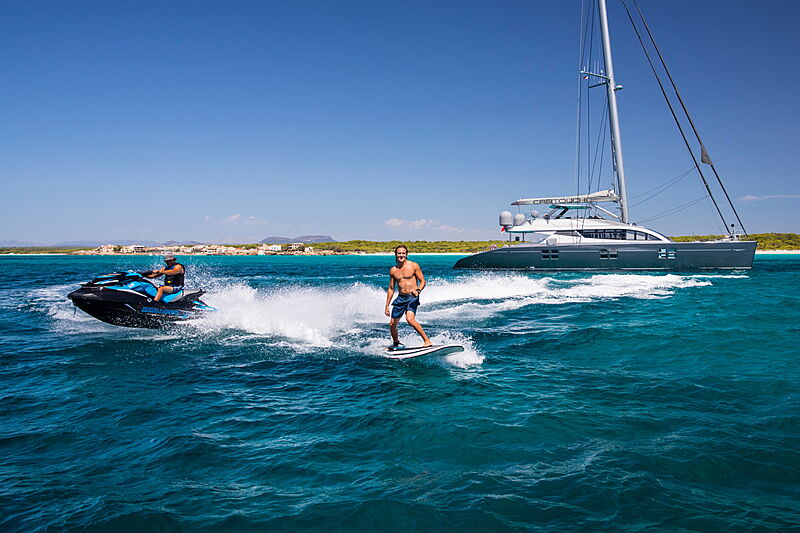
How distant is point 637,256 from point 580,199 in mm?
8172

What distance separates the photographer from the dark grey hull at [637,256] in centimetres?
3912

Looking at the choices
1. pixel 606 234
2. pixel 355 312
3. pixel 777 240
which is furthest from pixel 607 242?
pixel 777 240

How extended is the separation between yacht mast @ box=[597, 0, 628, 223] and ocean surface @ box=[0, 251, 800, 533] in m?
31.5

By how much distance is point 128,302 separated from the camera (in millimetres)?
12578

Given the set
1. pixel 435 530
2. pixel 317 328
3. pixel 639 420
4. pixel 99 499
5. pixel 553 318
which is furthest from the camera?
pixel 553 318

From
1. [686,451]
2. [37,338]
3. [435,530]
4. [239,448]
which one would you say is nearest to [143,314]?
[37,338]

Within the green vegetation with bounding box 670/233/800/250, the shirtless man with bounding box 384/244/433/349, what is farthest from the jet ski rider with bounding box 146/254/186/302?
the green vegetation with bounding box 670/233/800/250

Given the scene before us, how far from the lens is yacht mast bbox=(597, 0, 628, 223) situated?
40938 mm

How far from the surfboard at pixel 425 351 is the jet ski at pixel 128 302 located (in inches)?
277

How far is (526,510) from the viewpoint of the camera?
4.29 meters

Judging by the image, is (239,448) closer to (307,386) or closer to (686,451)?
(307,386)

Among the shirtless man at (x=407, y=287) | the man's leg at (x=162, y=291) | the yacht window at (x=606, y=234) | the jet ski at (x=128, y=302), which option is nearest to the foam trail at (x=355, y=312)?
the jet ski at (x=128, y=302)

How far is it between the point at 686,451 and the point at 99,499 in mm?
6307

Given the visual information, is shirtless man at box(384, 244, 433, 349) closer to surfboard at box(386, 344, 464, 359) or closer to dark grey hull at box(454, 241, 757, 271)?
surfboard at box(386, 344, 464, 359)
